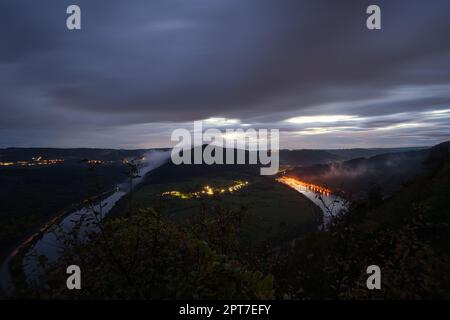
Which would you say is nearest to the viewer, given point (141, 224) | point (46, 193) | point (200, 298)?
point (200, 298)

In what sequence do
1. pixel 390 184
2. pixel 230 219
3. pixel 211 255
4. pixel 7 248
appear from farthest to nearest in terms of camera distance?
pixel 390 184, pixel 7 248, pixel 230 219, pixel 211 255

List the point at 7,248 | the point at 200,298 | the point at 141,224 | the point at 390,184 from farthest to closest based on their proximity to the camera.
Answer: the point at 390,184 < the point at 7,248 < the point at 141,224 < the point at 200,298

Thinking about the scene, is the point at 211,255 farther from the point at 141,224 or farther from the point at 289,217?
the point at 289,217

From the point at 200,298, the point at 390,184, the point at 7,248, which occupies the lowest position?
the point at 7,248

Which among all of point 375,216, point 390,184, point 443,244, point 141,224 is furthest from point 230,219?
point 390,184

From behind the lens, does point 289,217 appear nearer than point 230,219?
No

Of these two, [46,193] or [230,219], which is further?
[46,193]
